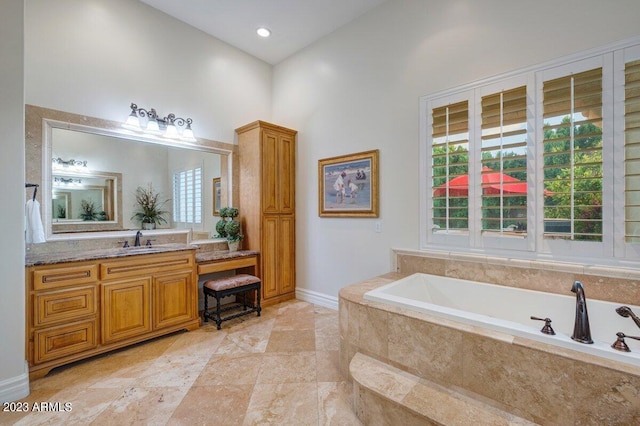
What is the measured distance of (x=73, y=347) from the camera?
2363 mm

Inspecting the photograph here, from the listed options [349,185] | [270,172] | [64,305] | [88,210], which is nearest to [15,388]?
[64,305]

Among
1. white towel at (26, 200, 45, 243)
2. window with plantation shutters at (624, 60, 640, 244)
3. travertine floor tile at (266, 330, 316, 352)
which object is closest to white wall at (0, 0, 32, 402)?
white towel at (26, 200, 45, 243)

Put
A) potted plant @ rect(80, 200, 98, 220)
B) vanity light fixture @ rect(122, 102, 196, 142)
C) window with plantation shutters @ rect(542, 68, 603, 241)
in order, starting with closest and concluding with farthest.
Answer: window with plantation shutters @ rect(542, 68, 603, 241), potted plant @ rect(80, 200, 98, 220), vanity light fixture @ rect(122, 102, 196, 142)

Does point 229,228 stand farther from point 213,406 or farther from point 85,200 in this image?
point 213,406

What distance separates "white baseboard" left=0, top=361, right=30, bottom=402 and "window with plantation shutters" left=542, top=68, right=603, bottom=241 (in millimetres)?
4091

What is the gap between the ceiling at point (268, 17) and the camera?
326cm

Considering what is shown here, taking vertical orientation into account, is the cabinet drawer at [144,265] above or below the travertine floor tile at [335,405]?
above

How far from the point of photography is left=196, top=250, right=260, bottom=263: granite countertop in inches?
131

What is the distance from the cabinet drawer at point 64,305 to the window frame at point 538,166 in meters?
3.12

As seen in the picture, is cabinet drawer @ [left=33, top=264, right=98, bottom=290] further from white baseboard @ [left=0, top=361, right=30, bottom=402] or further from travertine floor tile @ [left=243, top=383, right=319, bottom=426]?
travertine floor tile @ [left=243, top=383, right=319, bottom=426]

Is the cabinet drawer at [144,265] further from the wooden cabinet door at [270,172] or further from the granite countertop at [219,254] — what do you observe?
the wooden cabinet door at [270,172]

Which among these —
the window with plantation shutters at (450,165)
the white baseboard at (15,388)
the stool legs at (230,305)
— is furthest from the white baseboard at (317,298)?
the white baseboard at (15,388)

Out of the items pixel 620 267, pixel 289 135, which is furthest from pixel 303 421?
pixel 289 135

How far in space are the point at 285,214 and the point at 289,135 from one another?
45.7 inches
